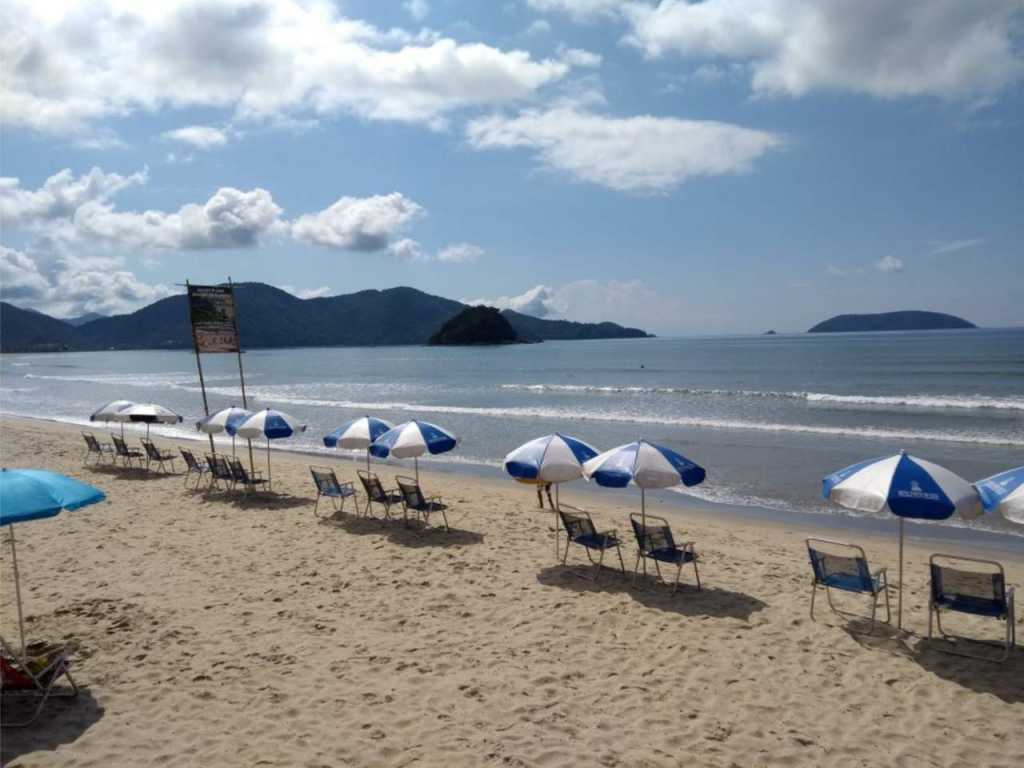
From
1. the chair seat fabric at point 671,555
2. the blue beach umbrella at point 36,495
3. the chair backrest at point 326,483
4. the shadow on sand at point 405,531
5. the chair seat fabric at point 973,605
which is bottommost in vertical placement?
the shadow on sand at point 405,531

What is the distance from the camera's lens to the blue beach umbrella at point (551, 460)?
789 centimetres

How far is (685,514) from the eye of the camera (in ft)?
40.1

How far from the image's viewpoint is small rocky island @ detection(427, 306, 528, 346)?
176 meters

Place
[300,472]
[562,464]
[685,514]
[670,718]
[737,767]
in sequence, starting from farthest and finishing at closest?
[300,472]
[685,514]
[562,464]
[670,718]
[737,767]

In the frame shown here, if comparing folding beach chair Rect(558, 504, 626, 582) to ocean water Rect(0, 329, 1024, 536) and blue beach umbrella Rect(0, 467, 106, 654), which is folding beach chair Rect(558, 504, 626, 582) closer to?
blue beach umbrella Rect(0, 467, 106, 654)

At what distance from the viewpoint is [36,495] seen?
15.8 feet

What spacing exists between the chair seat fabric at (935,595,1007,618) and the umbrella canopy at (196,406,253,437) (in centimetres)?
1039

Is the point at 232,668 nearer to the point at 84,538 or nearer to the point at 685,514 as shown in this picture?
the point at 84,538

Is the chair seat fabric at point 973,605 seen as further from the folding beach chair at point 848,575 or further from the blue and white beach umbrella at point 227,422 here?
the blue and white beach umbrella at point 227,422

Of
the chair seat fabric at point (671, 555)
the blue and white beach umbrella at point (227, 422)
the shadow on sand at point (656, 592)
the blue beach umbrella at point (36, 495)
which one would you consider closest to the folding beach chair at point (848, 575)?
the shadow on sand at point (656, 592)

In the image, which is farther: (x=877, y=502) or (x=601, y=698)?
(x=877, y=502)

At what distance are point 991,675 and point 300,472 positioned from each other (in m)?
13.0

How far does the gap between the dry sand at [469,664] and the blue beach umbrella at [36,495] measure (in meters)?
1.43

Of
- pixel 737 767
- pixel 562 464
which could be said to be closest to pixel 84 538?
pixel 562 464
